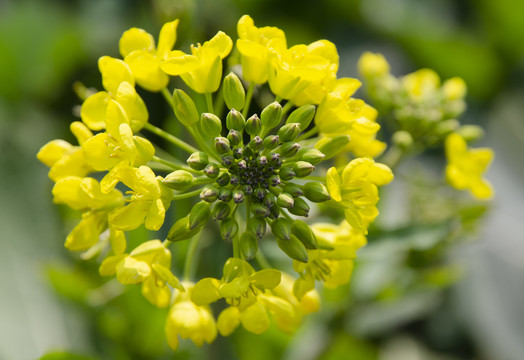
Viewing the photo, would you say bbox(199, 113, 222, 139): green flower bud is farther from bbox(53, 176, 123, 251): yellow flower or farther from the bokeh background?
the bokeh background

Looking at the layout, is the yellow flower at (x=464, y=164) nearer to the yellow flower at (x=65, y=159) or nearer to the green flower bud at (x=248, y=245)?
the green flower bud at (x=248, y=245)

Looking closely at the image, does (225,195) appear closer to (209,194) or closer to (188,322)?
(209,194)

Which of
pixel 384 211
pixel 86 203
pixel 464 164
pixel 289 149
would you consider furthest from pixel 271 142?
pixel 384 211

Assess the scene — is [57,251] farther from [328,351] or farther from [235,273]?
[235,273]

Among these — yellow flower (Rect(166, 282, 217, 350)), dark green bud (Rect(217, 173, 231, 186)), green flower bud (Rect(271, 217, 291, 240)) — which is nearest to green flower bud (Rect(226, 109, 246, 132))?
dark green bud (Rect(217, 173, 231, 186))

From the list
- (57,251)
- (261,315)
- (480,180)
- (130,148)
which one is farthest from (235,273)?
(57,251)
